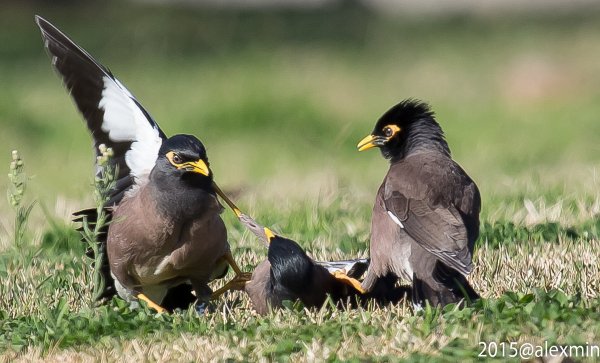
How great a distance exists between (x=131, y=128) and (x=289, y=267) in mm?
1205

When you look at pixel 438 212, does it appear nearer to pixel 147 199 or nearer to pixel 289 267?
pixel 289 267

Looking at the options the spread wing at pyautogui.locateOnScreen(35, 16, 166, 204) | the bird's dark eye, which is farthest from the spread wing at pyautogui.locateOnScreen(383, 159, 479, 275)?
the spread wing at pyautogui.locateOnScreen(35, 16, 166, 204)

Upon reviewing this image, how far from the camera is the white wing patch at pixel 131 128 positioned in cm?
664

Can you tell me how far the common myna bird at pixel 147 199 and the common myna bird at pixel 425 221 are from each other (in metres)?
0.83

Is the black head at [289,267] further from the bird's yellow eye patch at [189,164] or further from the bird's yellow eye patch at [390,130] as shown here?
the bird's yellow eye patch at [390,130]

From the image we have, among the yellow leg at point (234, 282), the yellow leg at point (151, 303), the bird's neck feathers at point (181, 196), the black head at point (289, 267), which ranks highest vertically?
the bird's neck feathers at point (181, 196)

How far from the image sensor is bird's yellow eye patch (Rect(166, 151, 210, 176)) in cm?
607

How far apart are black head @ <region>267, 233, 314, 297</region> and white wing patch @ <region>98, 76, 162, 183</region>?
34.4 inches

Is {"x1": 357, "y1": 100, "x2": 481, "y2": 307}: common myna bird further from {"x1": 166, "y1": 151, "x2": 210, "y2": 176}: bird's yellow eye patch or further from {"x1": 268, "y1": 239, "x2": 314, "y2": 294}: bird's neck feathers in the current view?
{"x1": 166, "y1": 151, "x2": 210, "y2": 176}: bird's yellow eye patch

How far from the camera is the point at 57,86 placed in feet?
51.6

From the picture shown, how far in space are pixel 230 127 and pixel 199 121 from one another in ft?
1.24

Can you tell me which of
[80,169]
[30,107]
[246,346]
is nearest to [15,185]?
[246,346]

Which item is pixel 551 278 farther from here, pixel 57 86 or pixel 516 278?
pixel 57 86

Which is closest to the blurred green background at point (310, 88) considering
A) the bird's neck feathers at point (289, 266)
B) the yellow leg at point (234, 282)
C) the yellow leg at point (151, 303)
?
the yellow leg at point (234, 282)
